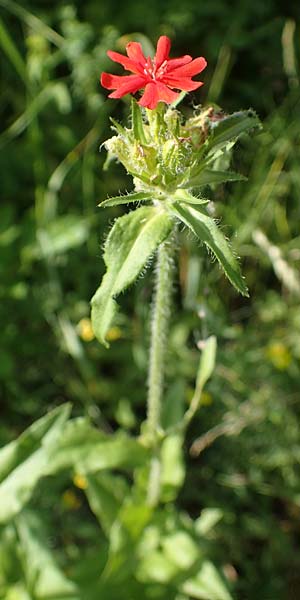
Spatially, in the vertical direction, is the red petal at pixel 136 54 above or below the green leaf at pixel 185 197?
above

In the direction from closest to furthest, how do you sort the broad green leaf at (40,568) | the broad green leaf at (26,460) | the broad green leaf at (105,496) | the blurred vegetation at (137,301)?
→ the broad green leaf at (26,460) → the broad green leaf at (40,568) → the broad green leaf at (105,496) → the blurred vegetation at (137,301)

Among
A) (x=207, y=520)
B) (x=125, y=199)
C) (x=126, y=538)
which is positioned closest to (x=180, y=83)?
(x=125, y=199)

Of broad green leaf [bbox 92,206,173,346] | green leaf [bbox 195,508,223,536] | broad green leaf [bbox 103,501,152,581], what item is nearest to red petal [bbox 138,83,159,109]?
broad green leaf [bbox 92,206,173,346]

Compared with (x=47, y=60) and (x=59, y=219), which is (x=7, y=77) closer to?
(x=47, y=60)

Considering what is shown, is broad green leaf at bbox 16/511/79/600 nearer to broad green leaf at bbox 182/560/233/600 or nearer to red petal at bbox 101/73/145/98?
broad green leaf at bbox 182/560/233/600

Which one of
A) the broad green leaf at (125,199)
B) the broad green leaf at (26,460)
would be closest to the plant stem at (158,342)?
the broad green leaf at (125,199)

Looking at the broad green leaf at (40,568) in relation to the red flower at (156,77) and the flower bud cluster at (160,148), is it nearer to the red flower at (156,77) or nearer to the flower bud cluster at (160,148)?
the flower bud cluster at (160,148)

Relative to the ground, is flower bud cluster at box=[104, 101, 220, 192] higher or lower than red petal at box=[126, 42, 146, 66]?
lower
